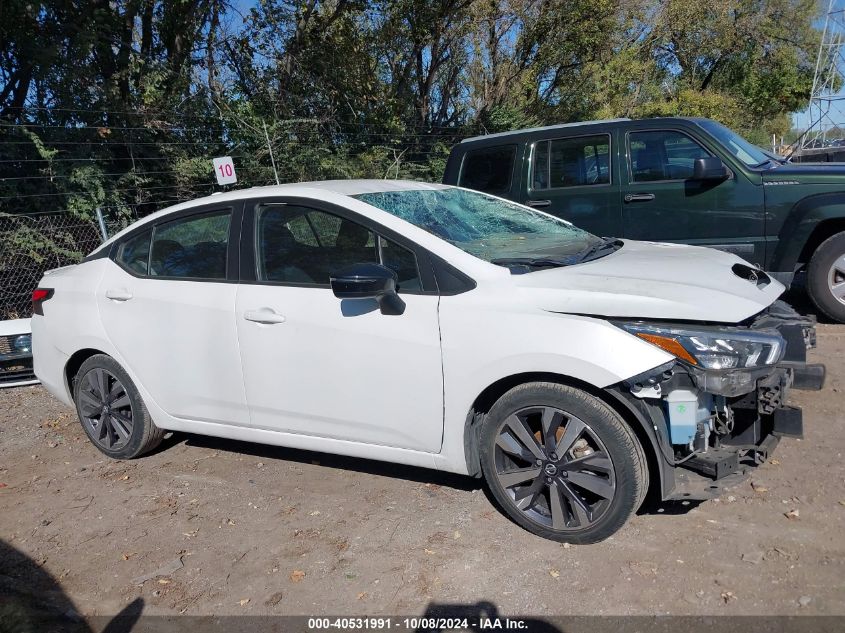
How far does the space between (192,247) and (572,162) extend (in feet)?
13.9

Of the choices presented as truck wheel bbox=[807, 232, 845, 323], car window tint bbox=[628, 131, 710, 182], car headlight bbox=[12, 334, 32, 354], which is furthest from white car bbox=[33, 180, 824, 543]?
truck wheel bbox=[807, 232, 845, 323]

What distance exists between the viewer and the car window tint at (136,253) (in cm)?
471

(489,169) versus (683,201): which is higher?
(489,169)

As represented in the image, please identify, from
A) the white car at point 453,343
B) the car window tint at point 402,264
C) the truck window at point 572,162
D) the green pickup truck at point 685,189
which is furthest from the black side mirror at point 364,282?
the truck window at point 572,162

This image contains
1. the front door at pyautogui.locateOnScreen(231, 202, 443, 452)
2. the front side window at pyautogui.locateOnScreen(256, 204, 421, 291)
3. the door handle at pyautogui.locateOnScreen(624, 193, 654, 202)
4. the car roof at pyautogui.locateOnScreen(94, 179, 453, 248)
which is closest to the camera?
the front door at pyautogui.locateOnScreen(231, 202, 443, 452)

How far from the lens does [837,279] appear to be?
6445 millimetres

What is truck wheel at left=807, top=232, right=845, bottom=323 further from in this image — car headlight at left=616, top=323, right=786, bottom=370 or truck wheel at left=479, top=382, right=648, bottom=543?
truck wheel at left=479, top=382, right=648, bottom=543

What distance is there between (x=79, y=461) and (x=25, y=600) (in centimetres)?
179

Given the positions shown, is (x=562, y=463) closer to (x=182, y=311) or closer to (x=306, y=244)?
(x=306, y=244)

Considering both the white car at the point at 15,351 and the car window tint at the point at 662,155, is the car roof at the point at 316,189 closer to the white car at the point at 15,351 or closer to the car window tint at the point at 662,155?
the white car at the point at 15,351

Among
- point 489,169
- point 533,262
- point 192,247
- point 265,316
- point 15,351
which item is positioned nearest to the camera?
point 533,262

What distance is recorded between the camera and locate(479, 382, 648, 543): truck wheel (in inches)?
126

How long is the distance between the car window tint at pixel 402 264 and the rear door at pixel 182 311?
0.97m

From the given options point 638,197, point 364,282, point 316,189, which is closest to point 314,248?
point 316,189
